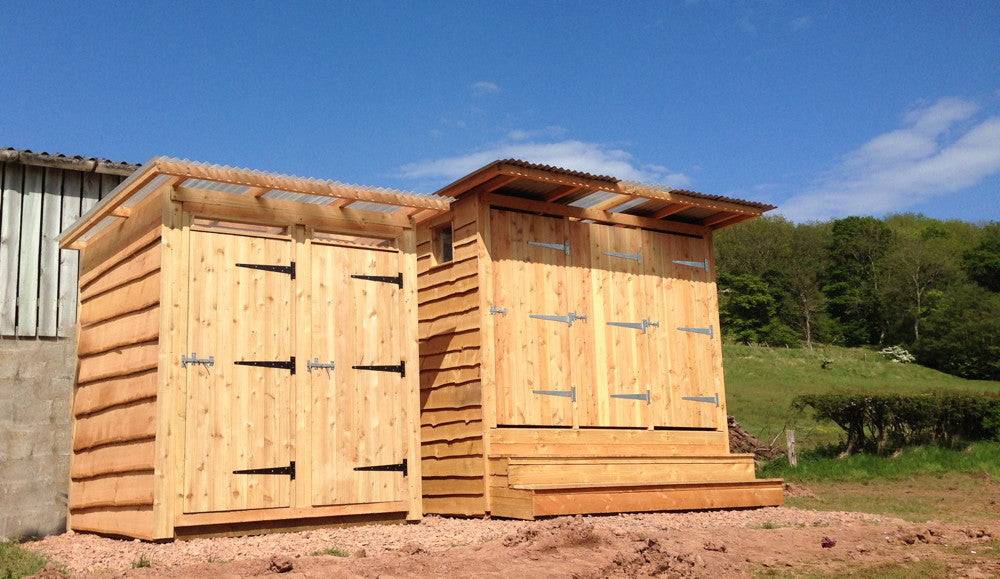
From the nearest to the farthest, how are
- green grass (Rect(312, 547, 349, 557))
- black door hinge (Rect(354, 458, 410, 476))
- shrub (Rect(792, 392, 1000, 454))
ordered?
green grass (Rect(312, 547, 349, 557))
black door hinge (Rect(354, 458, 410, 476))
shrub (Rect(792, 392, 1000, 454))

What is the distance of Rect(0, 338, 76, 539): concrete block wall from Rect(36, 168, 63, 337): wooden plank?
0.76 ft

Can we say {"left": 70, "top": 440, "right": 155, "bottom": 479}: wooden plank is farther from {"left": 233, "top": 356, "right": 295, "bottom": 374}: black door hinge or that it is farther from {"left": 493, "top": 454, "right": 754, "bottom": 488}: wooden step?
{"left": 493, "top": 454, "right": 754, "bottom": 488}: wooden step

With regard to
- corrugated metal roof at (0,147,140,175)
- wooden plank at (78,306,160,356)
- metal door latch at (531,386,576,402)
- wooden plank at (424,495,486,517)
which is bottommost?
wooden plank at (424,495,486,517)

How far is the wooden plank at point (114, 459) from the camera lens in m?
8.09

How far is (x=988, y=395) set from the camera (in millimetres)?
15930

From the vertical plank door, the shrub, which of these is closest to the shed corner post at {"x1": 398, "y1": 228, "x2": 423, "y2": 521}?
the vertical plank door

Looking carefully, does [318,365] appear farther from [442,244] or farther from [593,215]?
[593,215]

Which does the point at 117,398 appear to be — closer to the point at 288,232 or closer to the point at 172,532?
the point at 172,532

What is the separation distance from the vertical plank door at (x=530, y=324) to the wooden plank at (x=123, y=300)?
3598mm

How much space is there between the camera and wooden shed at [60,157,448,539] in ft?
26.4

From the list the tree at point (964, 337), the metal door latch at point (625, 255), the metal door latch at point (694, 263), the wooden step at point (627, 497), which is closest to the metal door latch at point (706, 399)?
the wooden step at point (627, 497)

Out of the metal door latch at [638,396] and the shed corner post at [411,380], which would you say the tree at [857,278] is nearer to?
the metal door latch at [638,396]

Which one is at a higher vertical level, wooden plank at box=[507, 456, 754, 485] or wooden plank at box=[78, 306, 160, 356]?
wooden plank at box=[78, 306, 160, 356]

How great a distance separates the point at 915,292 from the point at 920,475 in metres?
42.5
